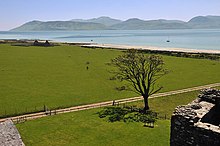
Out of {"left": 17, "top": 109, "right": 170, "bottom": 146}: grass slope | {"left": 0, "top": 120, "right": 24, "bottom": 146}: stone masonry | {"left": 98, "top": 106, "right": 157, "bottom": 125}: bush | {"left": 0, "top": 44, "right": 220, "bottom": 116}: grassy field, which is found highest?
{"left": 0, "top": 44, "right": 220, "bottom": 116}: grassy field

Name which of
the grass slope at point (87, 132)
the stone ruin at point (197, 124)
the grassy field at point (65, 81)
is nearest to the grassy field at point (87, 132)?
the grass slope at point (87, 132)

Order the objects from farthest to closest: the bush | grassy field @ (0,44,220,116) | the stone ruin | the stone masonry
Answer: grassy field @ (0,44,220,116)
the bush
the stone masonry
the stone ruin

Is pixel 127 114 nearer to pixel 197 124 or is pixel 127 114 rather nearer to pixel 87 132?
pixel 87 132

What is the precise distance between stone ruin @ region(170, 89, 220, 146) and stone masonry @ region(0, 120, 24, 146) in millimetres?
17963

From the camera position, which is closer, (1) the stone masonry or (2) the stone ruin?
(2) the stone ruin

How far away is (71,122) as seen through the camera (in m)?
38.4

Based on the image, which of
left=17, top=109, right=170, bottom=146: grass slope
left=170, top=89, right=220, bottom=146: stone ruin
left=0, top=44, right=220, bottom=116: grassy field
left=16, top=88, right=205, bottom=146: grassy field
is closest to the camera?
left=170, top=89, right=220, bottom=146: stone ruin

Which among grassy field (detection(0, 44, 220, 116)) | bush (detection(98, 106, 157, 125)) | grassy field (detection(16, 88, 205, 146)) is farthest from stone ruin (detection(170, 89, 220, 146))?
grassy field (detection(0, 44, 220, 116))

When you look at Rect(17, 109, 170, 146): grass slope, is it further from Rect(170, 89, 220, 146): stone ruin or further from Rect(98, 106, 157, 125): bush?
Rect(170, 89, 220, 146): stone ruin

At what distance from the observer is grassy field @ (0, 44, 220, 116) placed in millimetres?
49844

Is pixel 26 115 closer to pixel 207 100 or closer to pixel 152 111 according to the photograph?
pixel 152 111

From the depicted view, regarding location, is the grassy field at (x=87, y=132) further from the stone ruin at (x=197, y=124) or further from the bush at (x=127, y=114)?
the stone ruin at (x=197, y=124)

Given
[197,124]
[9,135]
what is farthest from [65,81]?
[197,124]

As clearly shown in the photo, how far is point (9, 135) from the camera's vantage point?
105ft
